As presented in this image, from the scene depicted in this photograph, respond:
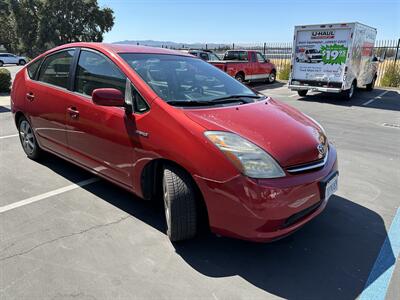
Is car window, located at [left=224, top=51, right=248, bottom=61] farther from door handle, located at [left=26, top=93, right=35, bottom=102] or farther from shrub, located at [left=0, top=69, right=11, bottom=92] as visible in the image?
door handle, located at [left=26, top=93, right=35, bottom=102]

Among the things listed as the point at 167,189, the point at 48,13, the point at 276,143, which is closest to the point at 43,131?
the point at 167,189

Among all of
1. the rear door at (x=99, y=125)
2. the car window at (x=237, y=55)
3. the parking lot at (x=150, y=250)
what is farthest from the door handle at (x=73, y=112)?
the car window at (x=237, y=55)

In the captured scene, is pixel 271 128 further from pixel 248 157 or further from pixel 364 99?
pixel 364 99

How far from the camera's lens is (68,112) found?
12.6ft

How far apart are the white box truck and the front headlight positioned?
1080cm

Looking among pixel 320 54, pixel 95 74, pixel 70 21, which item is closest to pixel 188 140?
pixel 95 74

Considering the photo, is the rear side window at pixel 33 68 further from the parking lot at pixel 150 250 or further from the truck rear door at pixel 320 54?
the truck rear door at pixel 320 54

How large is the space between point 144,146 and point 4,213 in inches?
68.2

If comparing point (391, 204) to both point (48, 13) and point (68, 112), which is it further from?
point (48, 13)

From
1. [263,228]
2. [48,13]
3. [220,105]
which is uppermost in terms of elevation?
[48,13]

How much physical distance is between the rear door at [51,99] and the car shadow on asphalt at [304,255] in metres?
1.15

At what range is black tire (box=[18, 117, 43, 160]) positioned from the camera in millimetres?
4878

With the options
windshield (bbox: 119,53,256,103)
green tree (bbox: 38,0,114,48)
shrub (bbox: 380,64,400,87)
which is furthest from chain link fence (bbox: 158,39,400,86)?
green tree (bbox: 38,0,114,48)

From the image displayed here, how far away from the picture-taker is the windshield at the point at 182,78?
3292 mm
